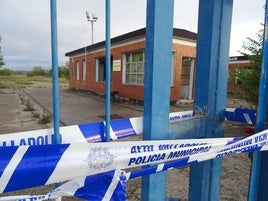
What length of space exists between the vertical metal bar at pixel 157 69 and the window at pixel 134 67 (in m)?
11.6

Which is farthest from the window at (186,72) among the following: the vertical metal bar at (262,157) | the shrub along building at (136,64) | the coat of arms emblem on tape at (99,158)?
the coat of arms emblem on tape at (99,158)

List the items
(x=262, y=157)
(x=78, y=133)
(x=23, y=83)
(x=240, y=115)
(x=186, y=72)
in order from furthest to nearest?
1. (x=23, y=83)
2. (x=186, y=72)
3. (x=240, y=115)
4. (x=262, y=157)
5. (x=78, y=133)

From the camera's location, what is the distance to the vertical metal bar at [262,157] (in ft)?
5.44

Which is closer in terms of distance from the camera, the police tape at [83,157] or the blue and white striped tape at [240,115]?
the police tape at [83,157]

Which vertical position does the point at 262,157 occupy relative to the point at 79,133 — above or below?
below

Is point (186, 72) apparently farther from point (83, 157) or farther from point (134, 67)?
point (83, 157)

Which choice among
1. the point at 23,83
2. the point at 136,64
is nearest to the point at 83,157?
the point at 136,64

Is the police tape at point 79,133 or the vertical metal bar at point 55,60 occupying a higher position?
the vertical metal bar at point 55,60

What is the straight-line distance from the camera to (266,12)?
1.62 metres

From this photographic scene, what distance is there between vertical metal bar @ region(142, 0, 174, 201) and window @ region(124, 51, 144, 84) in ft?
38.0

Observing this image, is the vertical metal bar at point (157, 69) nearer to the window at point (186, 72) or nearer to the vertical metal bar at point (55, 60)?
the vertical metal bar at point (55, 60)

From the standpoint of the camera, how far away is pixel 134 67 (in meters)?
13.6

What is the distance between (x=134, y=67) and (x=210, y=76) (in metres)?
12.1

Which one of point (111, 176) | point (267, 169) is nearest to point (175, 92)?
point (267, 169)
